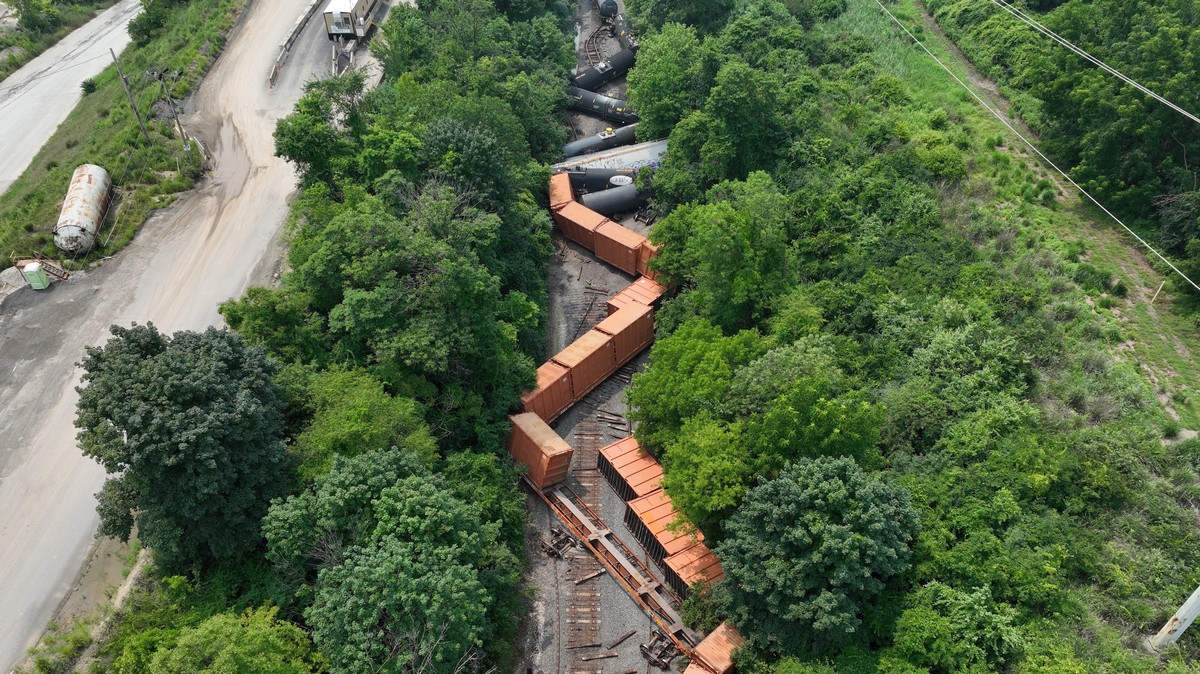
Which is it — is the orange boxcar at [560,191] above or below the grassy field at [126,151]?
below

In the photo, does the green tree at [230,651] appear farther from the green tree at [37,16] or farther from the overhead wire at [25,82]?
the green tree at [37,16]

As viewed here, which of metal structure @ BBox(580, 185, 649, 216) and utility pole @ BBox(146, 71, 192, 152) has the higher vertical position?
utility pole @ BBox(146, 71, 192, 152)

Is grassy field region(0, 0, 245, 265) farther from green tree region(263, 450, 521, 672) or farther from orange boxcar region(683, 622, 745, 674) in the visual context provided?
orange boxcar region(683, 622, 745, 674)

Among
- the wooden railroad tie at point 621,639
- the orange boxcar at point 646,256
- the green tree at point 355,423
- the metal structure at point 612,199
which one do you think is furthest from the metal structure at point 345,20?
the wooden railroad tie at point 621,639

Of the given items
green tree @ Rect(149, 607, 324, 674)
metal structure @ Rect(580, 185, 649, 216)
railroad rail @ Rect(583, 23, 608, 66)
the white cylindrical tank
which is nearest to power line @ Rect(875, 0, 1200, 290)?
metal structure @ Rect(580, 185, 649, 216)

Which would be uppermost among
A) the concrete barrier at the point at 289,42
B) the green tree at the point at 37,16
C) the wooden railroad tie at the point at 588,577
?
the green tree at the point at 37,16

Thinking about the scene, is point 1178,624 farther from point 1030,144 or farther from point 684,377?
point 1030,144

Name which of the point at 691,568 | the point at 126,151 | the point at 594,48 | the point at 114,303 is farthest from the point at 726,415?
the point at 594,48
